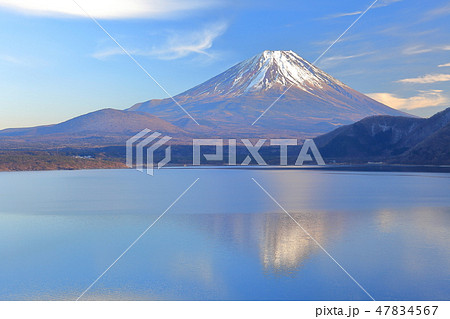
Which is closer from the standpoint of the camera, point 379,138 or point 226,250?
point 226,250

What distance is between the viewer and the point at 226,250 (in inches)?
655

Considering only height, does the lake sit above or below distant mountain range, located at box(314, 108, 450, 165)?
below

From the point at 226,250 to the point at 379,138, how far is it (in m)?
100

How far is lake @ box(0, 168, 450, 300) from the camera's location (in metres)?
12.2

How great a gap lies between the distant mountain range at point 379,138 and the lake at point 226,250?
227 ft

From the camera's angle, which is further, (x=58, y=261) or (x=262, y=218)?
(x=262, y=218)

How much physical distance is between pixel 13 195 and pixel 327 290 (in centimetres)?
2909

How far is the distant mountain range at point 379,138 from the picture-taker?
326ft

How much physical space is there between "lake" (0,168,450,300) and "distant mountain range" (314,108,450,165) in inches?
2722

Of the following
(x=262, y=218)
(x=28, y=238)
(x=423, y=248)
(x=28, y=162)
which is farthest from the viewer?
(x=28, y=162)

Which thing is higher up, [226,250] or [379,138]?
[379,138]

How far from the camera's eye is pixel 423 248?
1664 centimetres
